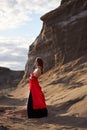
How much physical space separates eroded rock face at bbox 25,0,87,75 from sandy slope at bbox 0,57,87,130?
1.81 meters

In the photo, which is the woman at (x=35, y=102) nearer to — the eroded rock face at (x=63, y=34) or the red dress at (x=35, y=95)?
the red dress at (x=35, y=95)

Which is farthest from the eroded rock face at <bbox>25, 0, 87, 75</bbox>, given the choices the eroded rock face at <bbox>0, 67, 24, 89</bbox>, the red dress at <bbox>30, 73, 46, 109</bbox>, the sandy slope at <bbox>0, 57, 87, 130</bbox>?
the eroded rock face at <bbox>0, 67, 24, 89</bbox>

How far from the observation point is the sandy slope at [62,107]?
973cm

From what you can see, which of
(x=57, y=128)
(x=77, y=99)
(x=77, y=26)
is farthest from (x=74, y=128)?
(x=77, y=26)

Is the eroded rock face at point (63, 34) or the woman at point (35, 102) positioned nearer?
the woman at point (35, 102)

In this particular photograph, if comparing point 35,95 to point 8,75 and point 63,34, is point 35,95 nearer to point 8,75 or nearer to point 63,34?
point 63,34

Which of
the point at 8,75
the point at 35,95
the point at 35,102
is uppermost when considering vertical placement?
the point at 8,75

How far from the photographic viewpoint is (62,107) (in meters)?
12.4

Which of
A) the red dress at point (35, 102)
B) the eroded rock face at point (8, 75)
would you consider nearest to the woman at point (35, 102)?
the red dress at point (35, 102)

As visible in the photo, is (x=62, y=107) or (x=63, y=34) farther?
(x=63, y=34)

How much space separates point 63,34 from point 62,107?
10575mm

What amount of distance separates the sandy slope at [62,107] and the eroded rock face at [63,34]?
181cm

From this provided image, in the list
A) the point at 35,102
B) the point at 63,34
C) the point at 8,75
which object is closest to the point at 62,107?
the point at 35,102

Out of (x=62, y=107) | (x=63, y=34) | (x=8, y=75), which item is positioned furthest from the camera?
(x=8, y=75)
